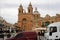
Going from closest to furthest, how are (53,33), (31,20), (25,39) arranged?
(53,33), (25,39), (31,20)

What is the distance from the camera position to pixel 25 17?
125125mm

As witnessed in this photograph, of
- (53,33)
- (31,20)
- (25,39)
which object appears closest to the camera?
(53,33)

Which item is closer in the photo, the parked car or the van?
the van

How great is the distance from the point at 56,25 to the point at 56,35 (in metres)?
0.78

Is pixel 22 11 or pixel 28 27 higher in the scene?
pixel 22 11

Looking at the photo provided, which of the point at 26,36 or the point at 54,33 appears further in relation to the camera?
the point at 26,36

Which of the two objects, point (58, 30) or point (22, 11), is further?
point (22, 11)

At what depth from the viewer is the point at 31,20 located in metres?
121

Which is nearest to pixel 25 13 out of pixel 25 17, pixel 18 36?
pixel 25 17

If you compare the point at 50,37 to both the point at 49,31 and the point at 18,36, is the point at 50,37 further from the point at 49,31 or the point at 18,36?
→ the point at 18,36

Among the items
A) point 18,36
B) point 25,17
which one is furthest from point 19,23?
point 18,36

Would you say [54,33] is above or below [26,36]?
above

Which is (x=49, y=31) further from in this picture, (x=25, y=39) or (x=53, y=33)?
(x=25, y=39)

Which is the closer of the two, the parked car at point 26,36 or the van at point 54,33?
the van at point 54,33
